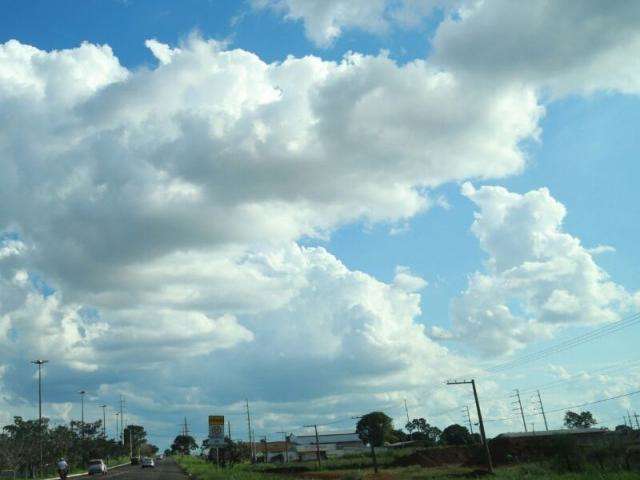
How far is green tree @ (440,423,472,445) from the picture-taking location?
146887mm

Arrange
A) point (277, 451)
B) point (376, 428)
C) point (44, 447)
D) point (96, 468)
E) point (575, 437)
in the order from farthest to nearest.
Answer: point (277, 451), point (376, 428), point (44, 447), point (96, 468), point (575, 437)

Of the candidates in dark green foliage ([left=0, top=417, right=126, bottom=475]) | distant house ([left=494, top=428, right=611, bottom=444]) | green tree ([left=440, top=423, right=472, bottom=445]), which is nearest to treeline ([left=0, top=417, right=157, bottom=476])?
dark green foliage ([left=0, top=417, right=126, bottom=475])

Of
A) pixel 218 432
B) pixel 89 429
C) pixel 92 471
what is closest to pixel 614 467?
pixel 218 432

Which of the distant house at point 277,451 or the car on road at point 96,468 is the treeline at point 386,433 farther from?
the car on road at point 96,468

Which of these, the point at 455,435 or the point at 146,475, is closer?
the point at 146,475

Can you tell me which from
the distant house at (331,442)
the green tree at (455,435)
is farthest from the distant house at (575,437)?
the distant house at (331,442)

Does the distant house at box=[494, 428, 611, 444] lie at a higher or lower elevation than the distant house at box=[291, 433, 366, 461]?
lower

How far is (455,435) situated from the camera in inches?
5930

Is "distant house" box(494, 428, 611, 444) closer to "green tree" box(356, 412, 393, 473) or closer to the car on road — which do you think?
the car on road

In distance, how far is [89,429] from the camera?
156 metres

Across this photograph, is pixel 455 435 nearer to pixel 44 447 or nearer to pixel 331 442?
pixel 331 442

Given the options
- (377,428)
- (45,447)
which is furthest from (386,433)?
(45,447)

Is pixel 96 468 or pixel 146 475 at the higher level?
pixel 96 468

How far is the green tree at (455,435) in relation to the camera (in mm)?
146887
